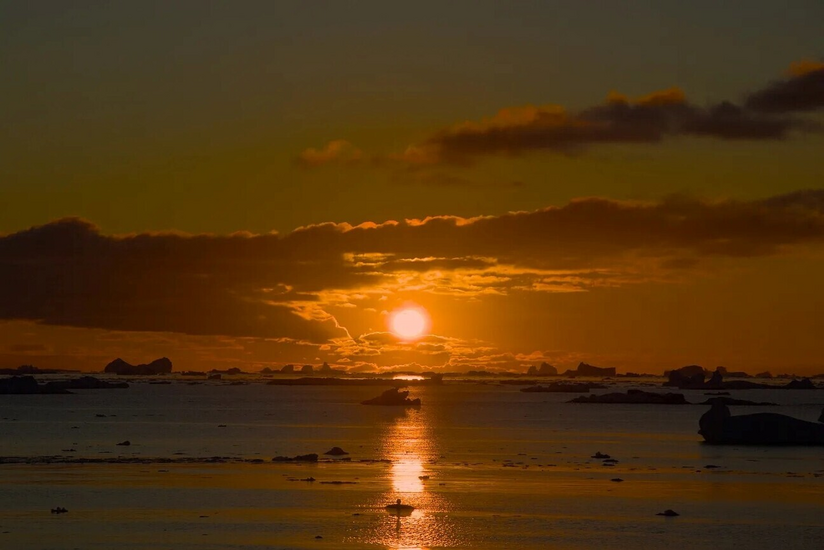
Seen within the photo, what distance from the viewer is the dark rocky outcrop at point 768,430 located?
89.9m

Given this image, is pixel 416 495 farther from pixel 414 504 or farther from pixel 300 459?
pixel 300 459

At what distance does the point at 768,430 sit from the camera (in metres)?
89.8

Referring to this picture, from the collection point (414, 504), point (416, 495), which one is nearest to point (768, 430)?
point (416, 495)

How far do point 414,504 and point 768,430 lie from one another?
4736cm

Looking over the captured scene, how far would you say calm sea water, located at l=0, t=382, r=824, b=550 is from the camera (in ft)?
144

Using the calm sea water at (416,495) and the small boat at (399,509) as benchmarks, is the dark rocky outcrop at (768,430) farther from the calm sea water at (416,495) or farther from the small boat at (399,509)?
the small boat at (399,509)

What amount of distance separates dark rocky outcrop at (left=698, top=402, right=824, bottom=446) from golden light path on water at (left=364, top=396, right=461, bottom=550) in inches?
988

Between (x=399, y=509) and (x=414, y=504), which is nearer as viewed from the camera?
(x=399, y=509)

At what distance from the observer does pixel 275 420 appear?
14062cm

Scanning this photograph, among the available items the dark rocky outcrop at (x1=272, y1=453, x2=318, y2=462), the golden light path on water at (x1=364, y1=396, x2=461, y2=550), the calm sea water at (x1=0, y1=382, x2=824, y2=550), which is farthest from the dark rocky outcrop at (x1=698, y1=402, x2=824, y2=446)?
the dark rocky outcrop at (x1=272, y1=453, x2=318, y2=462)

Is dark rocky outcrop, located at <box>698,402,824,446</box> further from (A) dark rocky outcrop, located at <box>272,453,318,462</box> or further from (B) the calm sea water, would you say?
(A) dark rocky outcrop, located at <box>272,453,318,462</box>

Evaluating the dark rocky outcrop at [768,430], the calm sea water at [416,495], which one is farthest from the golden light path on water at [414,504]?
the dark rocky outcrop at [768,430]

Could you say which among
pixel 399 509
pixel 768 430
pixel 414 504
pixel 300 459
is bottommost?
pixel 414 504

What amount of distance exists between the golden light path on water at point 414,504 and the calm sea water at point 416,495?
0.12 m
